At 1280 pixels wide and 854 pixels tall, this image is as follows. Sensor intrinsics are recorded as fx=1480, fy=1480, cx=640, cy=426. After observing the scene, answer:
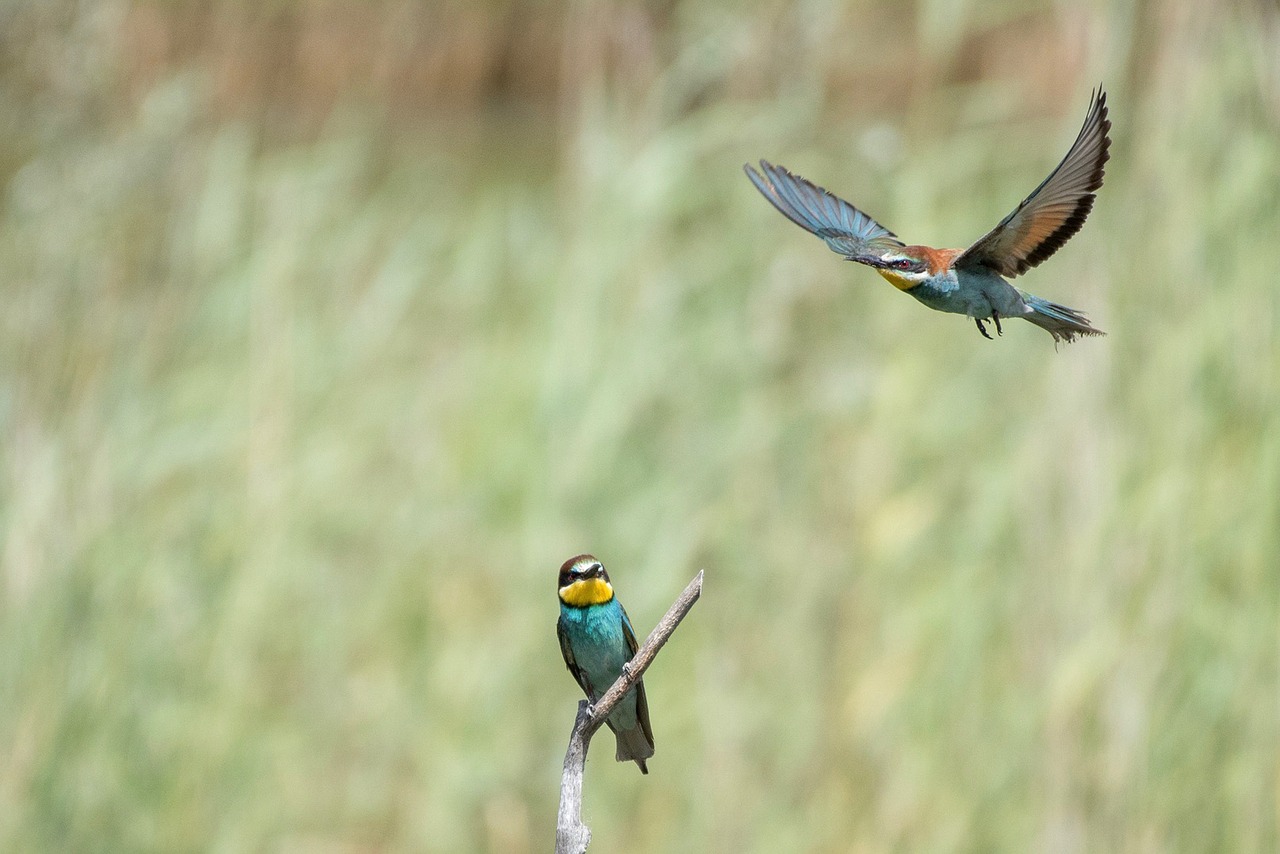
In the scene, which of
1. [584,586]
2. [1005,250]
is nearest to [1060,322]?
[1005,250]

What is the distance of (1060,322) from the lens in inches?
29.3

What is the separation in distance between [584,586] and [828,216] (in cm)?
101

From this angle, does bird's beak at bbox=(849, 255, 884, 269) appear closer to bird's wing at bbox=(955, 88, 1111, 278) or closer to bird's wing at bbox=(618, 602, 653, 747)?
bird's wing at bbox=(955, 88, 1111, 278)

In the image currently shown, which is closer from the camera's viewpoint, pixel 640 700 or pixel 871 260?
pixel 871 260

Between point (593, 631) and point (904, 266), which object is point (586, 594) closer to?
point (593, 631)

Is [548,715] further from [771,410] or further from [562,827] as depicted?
[562,827]

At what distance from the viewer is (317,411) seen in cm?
388

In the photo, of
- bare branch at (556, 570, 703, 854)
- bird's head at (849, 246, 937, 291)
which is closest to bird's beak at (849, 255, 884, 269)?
bird's head at (849, 246, 937, 291)

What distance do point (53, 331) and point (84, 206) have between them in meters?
0.25

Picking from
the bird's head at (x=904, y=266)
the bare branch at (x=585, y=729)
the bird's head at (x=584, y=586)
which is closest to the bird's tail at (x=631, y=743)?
the bird's head at (x=584, y=586)

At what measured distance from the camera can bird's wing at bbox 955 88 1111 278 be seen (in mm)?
642

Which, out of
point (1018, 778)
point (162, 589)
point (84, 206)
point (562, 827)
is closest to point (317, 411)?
point (162, 589)

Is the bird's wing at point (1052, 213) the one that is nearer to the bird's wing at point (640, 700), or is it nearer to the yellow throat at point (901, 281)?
the yellow throat at point (901, 281)

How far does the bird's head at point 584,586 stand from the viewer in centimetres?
184
